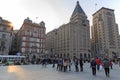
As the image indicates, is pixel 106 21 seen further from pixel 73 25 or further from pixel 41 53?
pixel 41 53

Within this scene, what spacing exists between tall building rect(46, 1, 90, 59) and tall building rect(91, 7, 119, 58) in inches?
622

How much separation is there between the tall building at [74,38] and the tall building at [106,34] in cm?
1581

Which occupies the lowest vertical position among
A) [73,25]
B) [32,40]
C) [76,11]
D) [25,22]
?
[32,40]

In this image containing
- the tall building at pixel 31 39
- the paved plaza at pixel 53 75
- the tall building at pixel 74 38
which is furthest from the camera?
the tall building at pixel 74 38

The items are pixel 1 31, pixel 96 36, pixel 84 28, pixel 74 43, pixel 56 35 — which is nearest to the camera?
pixel 1 31

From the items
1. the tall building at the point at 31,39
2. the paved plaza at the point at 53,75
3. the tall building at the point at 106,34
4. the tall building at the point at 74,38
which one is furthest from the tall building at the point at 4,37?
the tall building at the point at 106,34

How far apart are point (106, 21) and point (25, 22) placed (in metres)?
79.5

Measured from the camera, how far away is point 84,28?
108 metres

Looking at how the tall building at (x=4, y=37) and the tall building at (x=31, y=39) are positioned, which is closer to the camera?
the tall building at (x=4, y=37)

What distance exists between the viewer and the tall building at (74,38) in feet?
324

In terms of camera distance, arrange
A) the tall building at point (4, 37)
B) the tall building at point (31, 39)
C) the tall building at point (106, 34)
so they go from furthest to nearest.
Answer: the tall building at point (106, 34) < the tall building at point (31, 39) < the tall building at point (4, 37)

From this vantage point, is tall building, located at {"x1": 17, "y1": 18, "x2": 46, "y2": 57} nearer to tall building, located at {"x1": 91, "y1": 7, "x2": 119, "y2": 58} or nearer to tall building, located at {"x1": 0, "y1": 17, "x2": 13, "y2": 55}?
tall building, located at {"x1": 0, "y1": 17, "x2": 13, "y2": 55}

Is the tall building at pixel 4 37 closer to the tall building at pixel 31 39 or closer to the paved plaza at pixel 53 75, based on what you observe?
the tall building at pixel 31 39

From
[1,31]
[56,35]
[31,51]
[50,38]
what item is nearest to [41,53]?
[31,51]
